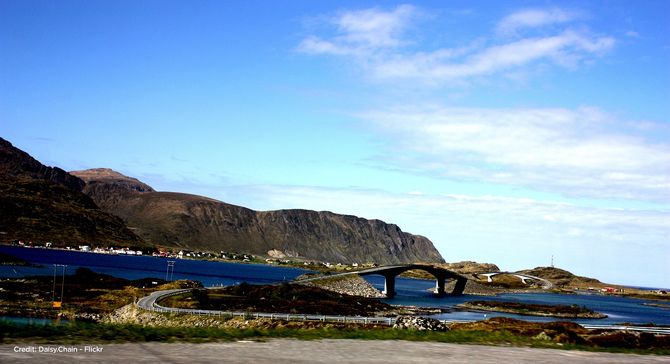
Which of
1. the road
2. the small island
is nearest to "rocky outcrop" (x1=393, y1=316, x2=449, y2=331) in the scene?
the road

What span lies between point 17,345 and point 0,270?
167455 millimetres

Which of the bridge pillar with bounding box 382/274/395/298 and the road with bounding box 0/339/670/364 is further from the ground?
the road with bounding box 0/339/670/364

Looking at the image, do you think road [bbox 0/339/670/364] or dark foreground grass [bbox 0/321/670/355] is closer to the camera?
road [bbox 0/339/670/364]

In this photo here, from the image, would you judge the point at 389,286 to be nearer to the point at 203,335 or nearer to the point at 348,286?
the point at 348,286

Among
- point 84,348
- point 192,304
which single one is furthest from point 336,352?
point 192,304

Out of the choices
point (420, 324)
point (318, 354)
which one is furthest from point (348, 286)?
point (318, 354)

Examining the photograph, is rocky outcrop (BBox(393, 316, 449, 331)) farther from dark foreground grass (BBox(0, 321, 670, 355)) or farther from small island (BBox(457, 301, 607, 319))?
small island (BBox(457, 301, 607, 319))

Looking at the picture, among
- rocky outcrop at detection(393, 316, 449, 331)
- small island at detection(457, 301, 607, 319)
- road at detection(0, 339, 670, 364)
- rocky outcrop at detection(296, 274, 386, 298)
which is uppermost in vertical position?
road at detection(0, 339, 670, 364)

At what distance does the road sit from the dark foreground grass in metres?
1.23

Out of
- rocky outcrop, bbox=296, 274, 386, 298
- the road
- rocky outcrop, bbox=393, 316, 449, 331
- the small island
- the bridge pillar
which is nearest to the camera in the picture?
the road

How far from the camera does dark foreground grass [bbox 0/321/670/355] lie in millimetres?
23609

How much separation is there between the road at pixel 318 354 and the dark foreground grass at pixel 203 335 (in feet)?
4.04

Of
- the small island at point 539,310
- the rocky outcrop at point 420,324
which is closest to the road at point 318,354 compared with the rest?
the rocky outcrop at point 420,324

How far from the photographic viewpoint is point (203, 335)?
87.5ft
